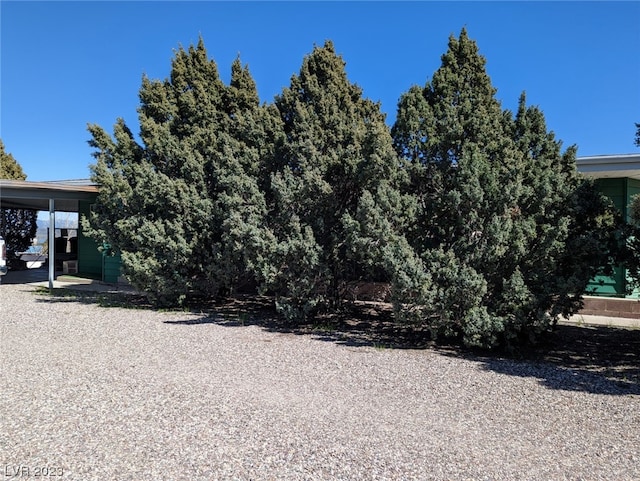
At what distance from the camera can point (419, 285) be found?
5777 mm

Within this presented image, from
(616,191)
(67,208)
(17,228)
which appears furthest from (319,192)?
(17,228)

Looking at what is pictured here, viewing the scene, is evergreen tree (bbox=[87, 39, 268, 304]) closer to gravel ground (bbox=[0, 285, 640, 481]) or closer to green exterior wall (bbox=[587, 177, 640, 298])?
gravel ground (bbox=[0, 285, 640, 481])

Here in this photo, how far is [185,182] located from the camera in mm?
8695

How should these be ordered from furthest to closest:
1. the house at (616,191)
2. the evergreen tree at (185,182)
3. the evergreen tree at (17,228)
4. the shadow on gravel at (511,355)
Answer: the evergreen tree at (17,228) → the house at (616,191) → the evergreen tree at (185,182) → the shadow on gravel at (511,355)

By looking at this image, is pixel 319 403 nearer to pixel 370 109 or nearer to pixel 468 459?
pixel 468 459

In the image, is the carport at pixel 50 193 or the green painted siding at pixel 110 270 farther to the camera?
the green painted siding at pixel 110 270

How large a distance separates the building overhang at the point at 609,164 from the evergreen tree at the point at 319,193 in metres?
4.08

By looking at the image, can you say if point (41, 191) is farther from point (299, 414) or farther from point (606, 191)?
point (606, 191)

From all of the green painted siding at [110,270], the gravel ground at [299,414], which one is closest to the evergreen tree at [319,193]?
the gravel ground at [299,414]

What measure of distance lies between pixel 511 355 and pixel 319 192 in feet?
12.0

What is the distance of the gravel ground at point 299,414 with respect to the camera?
2793mm

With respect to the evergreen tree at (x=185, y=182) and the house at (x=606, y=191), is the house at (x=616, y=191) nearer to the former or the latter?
the house at (x=606, y=191)

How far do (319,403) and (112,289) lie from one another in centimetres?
989

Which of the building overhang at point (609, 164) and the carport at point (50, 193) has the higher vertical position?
the building overhang at point (609, 164)
